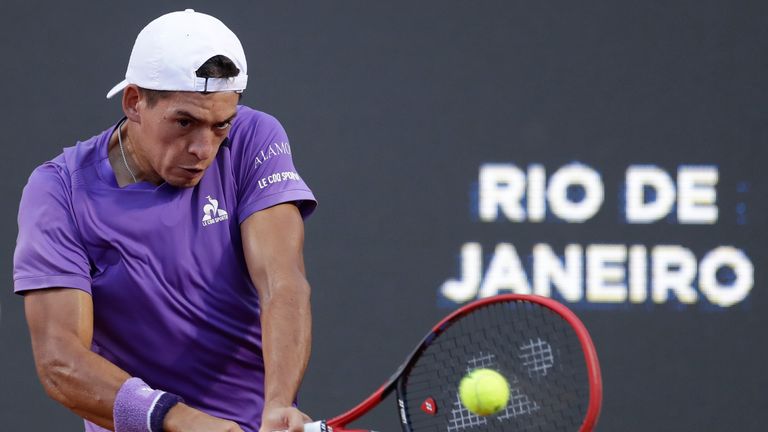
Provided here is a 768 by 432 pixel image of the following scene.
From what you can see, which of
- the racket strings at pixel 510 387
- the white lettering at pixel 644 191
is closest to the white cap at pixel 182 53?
the racket strings at pixel 510 387

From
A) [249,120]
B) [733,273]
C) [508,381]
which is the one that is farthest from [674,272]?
[249,120]

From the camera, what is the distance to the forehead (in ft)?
6.77

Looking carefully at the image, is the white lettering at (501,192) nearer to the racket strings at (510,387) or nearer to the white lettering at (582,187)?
the white lettering at (582,187)

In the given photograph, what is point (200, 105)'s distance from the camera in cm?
207

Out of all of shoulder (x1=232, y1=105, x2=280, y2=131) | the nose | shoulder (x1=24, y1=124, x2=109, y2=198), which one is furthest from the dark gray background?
the nose

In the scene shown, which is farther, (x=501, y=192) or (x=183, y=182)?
(x=501, y=192)

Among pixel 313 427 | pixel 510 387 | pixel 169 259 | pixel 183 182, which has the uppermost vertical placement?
pixel 183 182

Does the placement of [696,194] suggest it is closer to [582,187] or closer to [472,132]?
[582,187]

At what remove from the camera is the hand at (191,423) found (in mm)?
1946

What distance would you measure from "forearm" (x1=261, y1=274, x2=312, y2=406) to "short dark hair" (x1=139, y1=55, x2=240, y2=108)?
373mm

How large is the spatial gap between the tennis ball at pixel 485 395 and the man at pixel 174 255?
449 millimetres

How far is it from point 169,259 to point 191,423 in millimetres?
336

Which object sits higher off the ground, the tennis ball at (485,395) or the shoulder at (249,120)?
the shoulder at (249,120)

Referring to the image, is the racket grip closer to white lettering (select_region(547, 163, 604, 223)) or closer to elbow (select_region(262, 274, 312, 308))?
elbow (select_region(262, 274, 312, 308))
